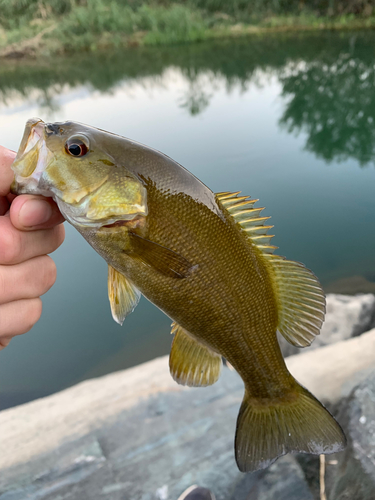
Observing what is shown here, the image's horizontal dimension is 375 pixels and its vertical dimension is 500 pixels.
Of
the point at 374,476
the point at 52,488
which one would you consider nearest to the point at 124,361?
the point at 52,488

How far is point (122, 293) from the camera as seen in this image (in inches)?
32.3

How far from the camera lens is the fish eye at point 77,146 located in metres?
0.69

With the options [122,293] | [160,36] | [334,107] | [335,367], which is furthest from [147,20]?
[122,293]

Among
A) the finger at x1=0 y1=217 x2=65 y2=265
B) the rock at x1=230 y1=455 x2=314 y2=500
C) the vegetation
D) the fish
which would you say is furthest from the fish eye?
the vegetation

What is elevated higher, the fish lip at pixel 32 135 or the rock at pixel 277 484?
the fish lip at pixel 32 135

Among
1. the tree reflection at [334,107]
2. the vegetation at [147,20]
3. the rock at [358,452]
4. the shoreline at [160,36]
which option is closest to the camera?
the rock at [358,452]

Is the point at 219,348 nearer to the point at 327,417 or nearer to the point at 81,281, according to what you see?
the point at 327,417

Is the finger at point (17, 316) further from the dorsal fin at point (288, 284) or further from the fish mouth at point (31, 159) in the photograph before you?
the dorsal fin at point (288, 284)

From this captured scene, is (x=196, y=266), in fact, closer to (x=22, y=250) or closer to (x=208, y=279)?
(x=208, y=279)

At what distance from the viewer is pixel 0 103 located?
25.6ft

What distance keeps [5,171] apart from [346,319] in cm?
260

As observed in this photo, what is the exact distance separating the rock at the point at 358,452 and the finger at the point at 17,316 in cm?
156

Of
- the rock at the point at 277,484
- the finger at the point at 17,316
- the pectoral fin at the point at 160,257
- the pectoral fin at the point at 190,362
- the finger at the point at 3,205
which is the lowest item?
the rock at the point at 277,484

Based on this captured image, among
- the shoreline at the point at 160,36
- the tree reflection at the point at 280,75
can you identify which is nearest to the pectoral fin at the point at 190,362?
the tree reflection at the point at 280,75
